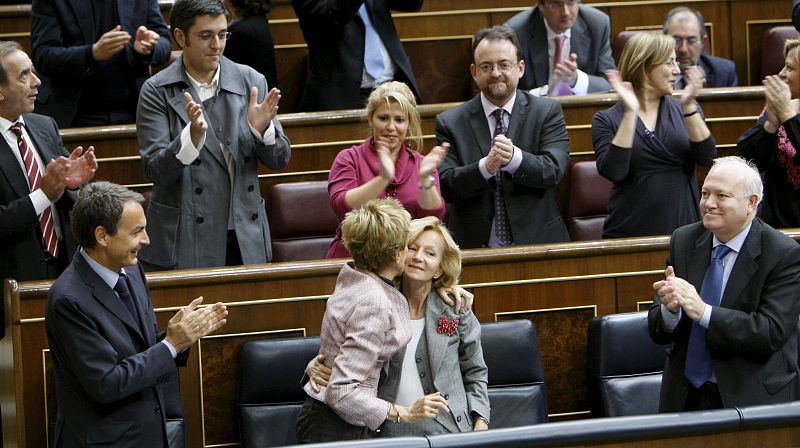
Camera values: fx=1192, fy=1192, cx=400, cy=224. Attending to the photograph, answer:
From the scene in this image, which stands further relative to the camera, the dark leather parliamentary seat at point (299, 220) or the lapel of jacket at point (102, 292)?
the dark leather parliamentary seat at point (299, 220)

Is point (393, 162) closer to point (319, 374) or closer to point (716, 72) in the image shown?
point (319, 374)

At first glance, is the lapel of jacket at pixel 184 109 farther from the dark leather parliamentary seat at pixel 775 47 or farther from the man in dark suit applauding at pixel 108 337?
the dark leather parliamentary seat at pixel 775 47

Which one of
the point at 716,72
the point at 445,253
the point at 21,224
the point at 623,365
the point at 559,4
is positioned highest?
the point at 559,4

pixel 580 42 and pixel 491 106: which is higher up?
pixel 580 42

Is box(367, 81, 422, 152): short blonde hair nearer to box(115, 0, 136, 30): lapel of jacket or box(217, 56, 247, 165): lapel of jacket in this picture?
box(217, 56, 247, 165): lapel of jacket

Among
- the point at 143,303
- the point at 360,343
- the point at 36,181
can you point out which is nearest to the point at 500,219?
the point at 360,343

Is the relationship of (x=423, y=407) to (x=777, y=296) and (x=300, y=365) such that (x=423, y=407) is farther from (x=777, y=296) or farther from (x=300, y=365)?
(x=777, y=296)

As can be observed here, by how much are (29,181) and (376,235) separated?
46.9 inches

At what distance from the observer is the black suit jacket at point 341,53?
13.6ft

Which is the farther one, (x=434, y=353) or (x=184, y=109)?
(x=184, y=109)

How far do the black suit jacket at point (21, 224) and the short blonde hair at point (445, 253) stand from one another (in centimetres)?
108

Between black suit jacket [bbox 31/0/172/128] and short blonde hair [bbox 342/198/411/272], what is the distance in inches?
65.0

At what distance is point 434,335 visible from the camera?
8.50 ft

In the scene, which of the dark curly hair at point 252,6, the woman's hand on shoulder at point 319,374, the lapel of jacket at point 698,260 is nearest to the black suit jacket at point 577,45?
the dark curly hair at point 252,6
